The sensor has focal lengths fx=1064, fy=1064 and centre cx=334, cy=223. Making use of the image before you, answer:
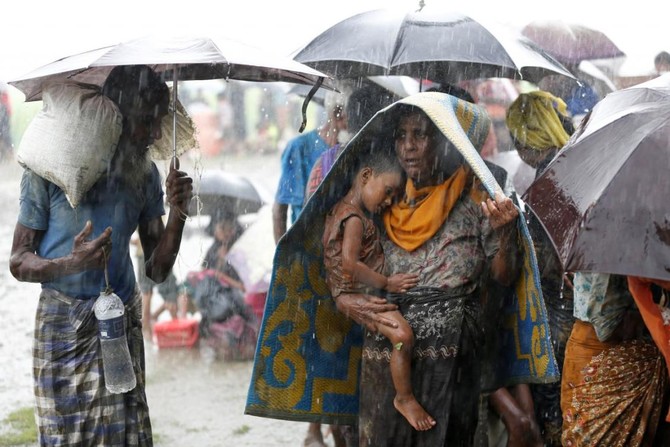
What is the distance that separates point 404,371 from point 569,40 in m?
5.77

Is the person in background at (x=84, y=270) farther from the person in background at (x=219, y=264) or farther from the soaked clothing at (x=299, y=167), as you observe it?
the person in background at (x=219, y=264)

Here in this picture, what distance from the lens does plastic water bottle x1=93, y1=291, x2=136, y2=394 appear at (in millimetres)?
4480

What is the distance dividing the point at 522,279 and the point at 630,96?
0.84 m

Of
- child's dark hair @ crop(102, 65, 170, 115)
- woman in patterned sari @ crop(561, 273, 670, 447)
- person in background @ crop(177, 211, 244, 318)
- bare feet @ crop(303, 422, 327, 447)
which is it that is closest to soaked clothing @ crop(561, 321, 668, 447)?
woman in patterned sari @ crop(561, 273, 670, 447)

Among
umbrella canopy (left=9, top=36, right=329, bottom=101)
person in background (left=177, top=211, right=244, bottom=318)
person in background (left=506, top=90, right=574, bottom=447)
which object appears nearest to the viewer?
umbrella canopy (left=9, top=36, right=329, bottom=101)

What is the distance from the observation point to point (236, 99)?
2052 cm

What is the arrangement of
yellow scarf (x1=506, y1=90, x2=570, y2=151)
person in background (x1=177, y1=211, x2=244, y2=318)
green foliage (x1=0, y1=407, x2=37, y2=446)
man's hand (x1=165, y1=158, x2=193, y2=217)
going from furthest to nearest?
1. person in background (x1=177, y1=211, x2=244, y2=318)
2. green foliage (x1=0, y1=407, x2=37, y2=446)
3. yellow scarf (x1=506, y1=90, x2=570, y2=151)
4. man's hand (x1=165, y1=158, x2=193, y2=217)

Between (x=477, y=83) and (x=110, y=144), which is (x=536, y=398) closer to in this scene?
(x=110, y=144)

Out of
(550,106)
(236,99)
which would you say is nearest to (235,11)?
(236,99)

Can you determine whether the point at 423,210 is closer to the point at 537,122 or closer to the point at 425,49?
the point at 537,122

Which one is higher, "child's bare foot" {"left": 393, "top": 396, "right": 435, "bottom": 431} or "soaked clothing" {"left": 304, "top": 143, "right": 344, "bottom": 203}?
"soaked clothing" {"left": 304, "top": 143, "right": 344, "bottom": 203}

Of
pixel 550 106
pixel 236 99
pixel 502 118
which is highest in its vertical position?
pixel 550 106

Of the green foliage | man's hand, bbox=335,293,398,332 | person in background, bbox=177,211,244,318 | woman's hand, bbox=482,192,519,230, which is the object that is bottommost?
the green foliage

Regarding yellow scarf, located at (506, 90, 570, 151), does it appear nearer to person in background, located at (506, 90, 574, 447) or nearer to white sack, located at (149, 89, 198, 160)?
person in background, located at (506, 90, 574, 447)
